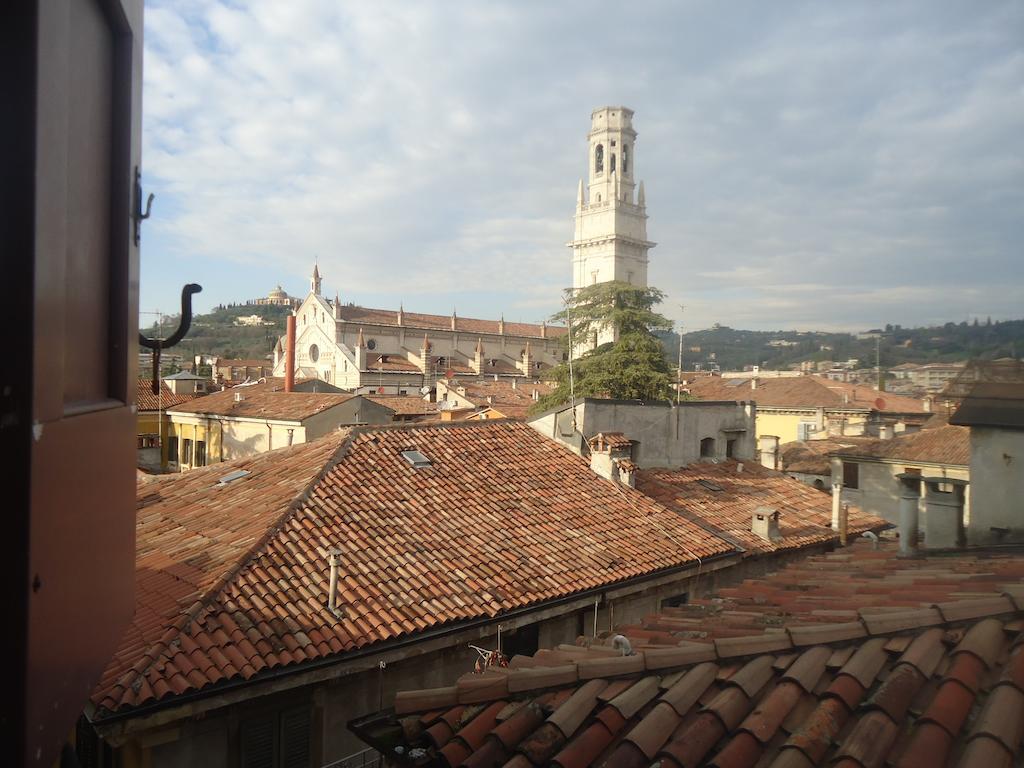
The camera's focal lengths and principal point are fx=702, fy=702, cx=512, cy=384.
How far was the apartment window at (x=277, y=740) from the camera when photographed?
23.3ft

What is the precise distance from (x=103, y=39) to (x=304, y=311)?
2621 inches

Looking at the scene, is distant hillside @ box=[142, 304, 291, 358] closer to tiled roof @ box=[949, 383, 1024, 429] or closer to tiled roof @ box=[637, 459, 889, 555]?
tiled roof @ box=[637, 459, 889, 555]

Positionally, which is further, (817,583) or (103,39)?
(817,583)

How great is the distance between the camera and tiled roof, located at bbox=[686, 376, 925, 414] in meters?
41.6

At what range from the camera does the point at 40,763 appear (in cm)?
127

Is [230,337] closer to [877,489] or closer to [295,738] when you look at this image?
[877,489]

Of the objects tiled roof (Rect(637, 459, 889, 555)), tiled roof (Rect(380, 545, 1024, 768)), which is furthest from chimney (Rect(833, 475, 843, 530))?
tiled roof (Rect(380, 545, 1024, 768))

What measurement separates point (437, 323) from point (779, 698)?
67.4 metres

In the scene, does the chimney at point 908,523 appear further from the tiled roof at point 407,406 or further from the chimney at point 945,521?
the tiled roof at point 407,406

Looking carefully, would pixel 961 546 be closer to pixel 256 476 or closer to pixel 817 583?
pixel 817 583

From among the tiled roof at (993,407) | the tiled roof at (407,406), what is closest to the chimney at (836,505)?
the tiled roof at (993,407)

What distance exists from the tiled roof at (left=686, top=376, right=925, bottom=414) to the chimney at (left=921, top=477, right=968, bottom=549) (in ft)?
109

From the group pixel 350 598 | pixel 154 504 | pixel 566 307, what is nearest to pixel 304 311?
pixel 566 307

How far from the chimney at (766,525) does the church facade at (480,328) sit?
152 ft
